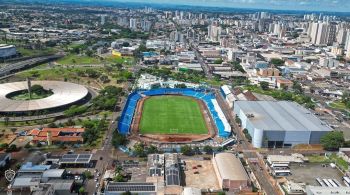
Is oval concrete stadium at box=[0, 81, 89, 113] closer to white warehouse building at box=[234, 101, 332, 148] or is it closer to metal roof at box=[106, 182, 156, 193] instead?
metal roof at box=[106, 182, 156, 193]

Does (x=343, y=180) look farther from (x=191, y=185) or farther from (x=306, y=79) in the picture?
(x=306, y=79)

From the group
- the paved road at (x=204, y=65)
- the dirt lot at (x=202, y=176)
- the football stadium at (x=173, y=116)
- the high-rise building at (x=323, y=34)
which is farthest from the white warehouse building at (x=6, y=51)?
the high-rise building at (x=323, y=34)

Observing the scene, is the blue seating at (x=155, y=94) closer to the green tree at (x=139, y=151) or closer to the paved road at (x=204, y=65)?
the green tree at (x=139, y=151)

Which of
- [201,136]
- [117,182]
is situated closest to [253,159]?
[201,136]

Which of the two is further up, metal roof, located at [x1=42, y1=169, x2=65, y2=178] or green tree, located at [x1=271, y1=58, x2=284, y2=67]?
green tree, located at [x1=271, y1=58, x2=284, y2=67]

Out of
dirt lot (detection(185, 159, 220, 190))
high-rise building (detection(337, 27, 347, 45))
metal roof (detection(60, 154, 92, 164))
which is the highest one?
high-rise building (detection(337, 27, 347, 45))

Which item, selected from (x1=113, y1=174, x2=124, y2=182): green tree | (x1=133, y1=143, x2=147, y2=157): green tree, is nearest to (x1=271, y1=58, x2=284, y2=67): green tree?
(x1=133, y1=143, x2=147, y2=157): green tree
